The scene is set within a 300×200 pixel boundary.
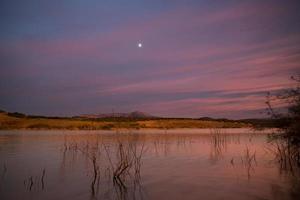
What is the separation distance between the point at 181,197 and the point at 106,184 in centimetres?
261

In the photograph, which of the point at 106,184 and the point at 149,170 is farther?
the point at 149,170

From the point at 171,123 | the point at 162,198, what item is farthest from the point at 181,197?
the point at 171,123

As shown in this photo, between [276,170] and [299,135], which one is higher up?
[299,135]

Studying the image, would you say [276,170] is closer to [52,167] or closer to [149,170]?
[149,170]

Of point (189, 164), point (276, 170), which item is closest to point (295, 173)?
point (276, 170)

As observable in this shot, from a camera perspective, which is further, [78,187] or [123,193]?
[78,187]

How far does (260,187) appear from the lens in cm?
930

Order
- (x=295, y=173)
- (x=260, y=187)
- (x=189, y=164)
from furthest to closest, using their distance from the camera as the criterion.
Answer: (x=189, y=164)
(x=295, y=173)
(x=260, y=187)

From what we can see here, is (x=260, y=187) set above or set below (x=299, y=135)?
below

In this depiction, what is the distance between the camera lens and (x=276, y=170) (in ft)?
41.0

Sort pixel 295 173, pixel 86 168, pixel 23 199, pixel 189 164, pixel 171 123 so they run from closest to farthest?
pixel 23 199
pixel 295 173
pixel 86 168
pixel 189 164
pixel 171 123

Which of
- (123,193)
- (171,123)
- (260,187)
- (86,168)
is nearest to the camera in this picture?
(123,193)

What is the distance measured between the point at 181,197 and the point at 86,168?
5648mm

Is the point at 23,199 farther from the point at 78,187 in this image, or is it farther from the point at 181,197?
the point at 181,197
